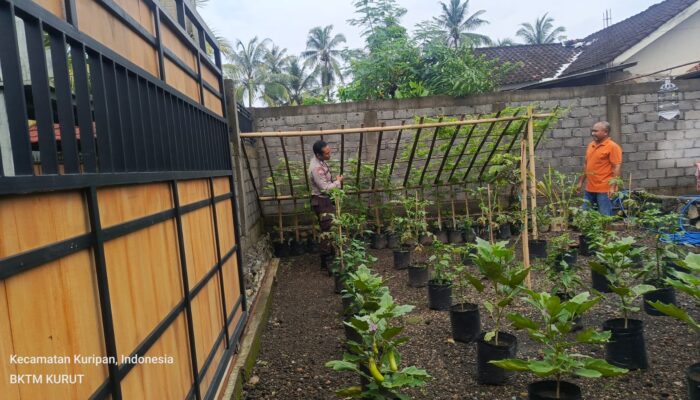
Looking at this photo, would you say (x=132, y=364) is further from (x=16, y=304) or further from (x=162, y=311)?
(x=16, y=304)

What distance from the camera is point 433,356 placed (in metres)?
2.98

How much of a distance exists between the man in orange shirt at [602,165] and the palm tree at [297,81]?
82.2 feet

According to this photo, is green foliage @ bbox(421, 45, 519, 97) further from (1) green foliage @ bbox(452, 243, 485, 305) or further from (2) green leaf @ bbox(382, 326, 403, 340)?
(2) green leaf @ bbox(382, 326, 403, 340)

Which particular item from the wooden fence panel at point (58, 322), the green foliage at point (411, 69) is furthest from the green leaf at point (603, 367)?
the green foliage at point (411, 69)

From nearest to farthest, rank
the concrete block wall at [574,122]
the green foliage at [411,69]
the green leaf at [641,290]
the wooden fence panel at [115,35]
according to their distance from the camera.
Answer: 1. the wooden fence panel at [115,35]
2. the green leaf at [641,290]
3. the concrete block wall at [574,122]
4. the green foliage at [411,69]

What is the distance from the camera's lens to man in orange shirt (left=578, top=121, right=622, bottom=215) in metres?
5.60

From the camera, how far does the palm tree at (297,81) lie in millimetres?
30697

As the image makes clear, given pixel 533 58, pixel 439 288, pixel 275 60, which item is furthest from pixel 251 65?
pixel 439 288

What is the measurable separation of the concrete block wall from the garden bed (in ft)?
9.84

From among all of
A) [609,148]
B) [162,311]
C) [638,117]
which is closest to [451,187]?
[609,148]

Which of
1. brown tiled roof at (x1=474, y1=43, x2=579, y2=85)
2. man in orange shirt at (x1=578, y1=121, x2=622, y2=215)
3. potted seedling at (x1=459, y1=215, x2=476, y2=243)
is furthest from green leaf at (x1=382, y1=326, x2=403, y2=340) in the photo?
brown tiled roof at (x1=474, y1=43, x2=579, y2=85)

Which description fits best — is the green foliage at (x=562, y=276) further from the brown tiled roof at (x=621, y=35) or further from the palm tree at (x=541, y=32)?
the palm tree at (x=541, y=32)

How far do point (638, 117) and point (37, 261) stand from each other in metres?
8.19

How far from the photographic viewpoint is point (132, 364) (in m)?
1.37
